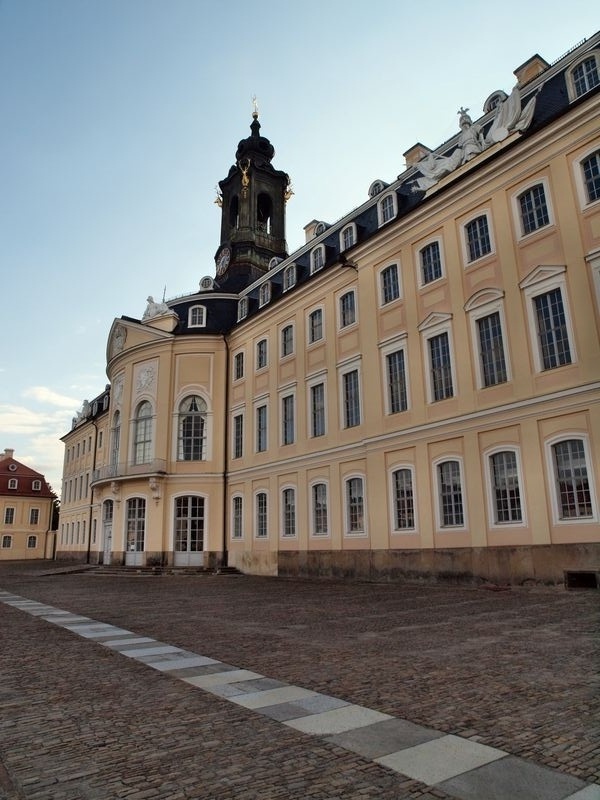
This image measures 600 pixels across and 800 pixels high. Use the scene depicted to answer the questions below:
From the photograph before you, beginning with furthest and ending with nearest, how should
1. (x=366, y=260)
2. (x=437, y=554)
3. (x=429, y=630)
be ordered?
(x=366, y=260) → (x=437, y=554) → (x=429, y=630)

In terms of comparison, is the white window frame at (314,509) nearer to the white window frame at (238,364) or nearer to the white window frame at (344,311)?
the white window frame at (344,311)

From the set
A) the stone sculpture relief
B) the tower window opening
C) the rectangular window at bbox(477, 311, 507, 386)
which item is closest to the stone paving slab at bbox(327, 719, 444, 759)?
the rectangular window at bbox(477, 311, 507, 386)

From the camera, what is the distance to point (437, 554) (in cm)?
1805

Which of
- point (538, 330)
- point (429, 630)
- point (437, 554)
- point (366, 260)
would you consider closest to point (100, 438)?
point (366, 260)

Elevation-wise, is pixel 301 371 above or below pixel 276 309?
below

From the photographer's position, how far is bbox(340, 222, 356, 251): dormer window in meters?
24.9

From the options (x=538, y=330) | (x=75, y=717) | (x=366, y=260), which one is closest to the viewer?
(x=75, y=717)

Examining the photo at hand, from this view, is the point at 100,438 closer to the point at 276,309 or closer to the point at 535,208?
the point at 276,309

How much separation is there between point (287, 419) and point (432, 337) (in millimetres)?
9734

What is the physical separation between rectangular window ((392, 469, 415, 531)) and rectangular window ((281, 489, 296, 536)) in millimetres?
6758

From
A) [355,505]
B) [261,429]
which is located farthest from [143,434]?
[355,505]

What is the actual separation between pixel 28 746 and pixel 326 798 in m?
2.36

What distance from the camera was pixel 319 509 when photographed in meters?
24.3

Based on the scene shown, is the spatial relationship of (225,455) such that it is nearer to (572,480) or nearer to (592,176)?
(572,480)
